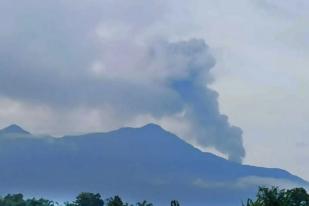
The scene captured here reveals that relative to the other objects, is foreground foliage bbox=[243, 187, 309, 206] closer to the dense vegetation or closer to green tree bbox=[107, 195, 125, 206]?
the dense vegetation

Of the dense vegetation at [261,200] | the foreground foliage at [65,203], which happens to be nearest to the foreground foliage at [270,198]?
the dense vegetation at [261,200]

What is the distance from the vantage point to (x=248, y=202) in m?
41.8

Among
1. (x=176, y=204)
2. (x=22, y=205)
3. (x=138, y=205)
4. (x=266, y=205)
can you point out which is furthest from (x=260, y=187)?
(x=22, y=205)

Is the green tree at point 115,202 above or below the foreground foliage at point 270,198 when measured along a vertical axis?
above

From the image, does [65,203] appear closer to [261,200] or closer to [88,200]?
[88,200]

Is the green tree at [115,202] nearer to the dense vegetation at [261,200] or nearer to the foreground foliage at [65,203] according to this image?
the dense vegetation at [261,200]

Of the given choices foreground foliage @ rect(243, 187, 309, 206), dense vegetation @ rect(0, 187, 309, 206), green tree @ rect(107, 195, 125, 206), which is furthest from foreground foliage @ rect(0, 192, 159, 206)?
foreground foliage @ rect(243, 187, 309, 206)

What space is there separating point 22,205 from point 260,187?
135 ft

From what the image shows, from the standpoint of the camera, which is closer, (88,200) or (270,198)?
(270,198)

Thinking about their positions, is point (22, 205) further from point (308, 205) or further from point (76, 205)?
point (308, 205)

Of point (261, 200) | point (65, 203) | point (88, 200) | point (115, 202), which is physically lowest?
point (261, 200)

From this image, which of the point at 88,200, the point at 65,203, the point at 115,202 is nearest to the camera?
the point at 115,202

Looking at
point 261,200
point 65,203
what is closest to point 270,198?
point 261,200

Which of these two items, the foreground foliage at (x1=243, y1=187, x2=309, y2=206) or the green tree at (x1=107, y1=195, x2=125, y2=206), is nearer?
the foreground foliage at (x1=243, y1=187, x2=309, y2=206)
